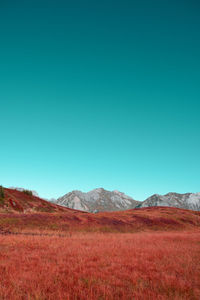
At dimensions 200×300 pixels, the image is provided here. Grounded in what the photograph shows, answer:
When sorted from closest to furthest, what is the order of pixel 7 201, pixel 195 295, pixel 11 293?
1. pixel 11 293
2. pixel 195 295
3. pixel 7 201

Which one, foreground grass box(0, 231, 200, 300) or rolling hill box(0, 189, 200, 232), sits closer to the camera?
foreground grass box(0, 231, 200, 300)

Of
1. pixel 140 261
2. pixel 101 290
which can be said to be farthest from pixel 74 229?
pixel 101 290

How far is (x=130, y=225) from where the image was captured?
124 feet

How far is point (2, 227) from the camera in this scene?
25.9 meters

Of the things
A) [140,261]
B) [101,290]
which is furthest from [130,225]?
[101,290]

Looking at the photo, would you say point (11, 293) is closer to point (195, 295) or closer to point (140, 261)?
point (195, 295)

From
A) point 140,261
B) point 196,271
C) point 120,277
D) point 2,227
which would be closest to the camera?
point 120,277

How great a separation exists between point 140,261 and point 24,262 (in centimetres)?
630

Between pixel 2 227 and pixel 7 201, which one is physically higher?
pixel 7 201

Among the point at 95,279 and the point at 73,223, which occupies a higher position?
the point at 95,279

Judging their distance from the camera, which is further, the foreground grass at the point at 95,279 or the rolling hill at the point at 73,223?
the rolling hill at the point at 73,223

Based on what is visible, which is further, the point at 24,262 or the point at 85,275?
the point at 24,262

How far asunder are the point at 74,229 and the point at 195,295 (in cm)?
2612

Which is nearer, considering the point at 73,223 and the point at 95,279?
the point at 95,279
